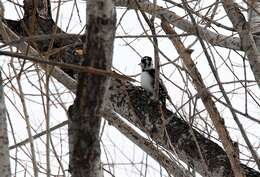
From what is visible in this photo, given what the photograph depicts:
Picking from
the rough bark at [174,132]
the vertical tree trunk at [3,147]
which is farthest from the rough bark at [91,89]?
the rough bark at [174,132]

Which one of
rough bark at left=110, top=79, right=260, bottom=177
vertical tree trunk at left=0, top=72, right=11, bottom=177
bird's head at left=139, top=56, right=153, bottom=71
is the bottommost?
vertical tree trunk at left=0, top=72, right=11, bottom=177

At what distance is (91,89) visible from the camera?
89 cm

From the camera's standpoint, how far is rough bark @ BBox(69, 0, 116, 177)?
892mm

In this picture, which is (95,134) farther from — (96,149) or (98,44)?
(98,44)

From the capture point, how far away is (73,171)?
94cm

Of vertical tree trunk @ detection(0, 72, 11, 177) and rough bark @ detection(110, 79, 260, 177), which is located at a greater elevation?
rough bark @ detection(110, 79, 260, 177)

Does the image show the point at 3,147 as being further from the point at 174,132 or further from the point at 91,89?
the point at 174,132

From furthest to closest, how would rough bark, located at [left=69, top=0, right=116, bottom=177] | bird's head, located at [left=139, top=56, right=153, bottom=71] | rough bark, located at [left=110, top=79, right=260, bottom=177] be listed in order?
bird's head, located at [left=139, top=56, right=153, bottom=71], rough bark, located at [left=110, top=79, right=260, bottom=177], rough bark, located at [left=69, top=0, right=116, bottom=177]

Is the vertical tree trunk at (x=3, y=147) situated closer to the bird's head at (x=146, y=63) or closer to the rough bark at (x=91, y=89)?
the rough bark at (x=91, y=89)

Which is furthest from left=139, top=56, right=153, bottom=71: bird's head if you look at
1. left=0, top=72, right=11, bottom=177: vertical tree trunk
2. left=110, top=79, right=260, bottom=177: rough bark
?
left=0, top=72, right=11, bottom=177: vertical tree trunk

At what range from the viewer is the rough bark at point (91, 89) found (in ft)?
2.93

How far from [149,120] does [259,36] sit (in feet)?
2.56

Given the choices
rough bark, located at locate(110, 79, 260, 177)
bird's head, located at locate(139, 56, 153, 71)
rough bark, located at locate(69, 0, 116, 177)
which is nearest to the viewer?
rough bark, located at locate(69, 0, 116, 177)

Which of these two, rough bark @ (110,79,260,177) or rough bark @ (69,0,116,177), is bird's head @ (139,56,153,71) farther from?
rough bark @ (69,0,116,177)
